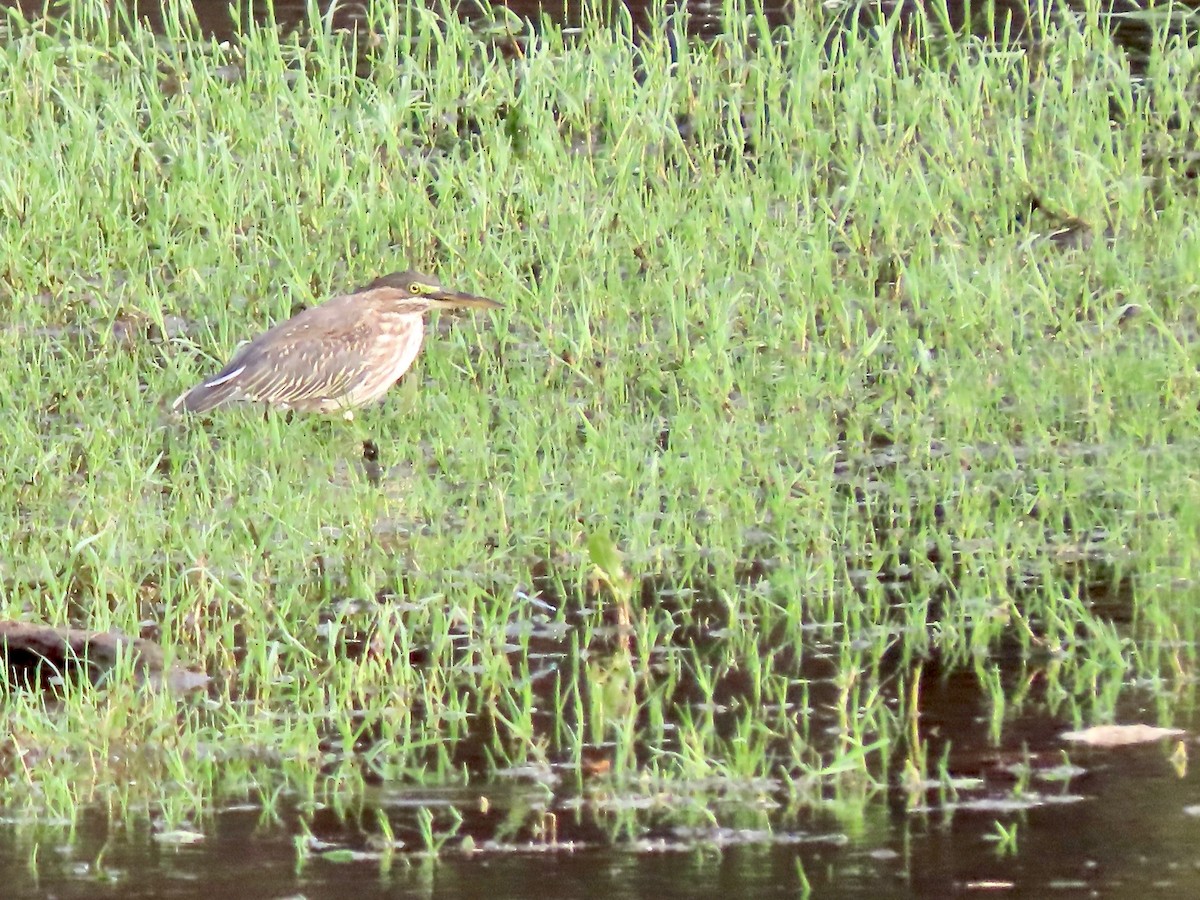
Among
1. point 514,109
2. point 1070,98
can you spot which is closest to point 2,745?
point 514,109

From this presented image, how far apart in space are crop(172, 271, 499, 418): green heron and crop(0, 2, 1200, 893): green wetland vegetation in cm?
11

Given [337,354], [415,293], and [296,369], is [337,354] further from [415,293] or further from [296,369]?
[415,293]

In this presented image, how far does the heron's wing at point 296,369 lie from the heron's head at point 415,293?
0.25m

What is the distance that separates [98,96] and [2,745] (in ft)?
22.4

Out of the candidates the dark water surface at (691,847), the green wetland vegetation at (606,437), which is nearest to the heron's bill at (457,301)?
the green wetland vegetation at (606,437)

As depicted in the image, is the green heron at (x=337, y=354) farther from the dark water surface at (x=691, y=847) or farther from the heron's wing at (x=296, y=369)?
the dark water surface at (x=691, y=847)

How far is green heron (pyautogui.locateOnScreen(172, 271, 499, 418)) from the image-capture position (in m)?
9.45

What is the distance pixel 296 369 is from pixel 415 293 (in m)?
0.62

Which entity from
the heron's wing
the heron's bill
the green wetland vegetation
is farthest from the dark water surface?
the heron's bill

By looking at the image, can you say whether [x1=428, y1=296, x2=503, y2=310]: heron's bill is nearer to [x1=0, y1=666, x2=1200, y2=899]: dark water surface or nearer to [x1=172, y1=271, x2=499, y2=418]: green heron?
[x1=172, y1=271, x2=499, y2=418]: green heron

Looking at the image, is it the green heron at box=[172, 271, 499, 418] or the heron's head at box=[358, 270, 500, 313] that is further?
the heron's head at box=[358, 270, 500, 313]

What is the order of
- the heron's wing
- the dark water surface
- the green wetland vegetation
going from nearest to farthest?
the dark water surface, the green wetland vegetation, the heron's wing

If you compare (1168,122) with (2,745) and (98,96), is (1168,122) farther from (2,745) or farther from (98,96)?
(2,745)

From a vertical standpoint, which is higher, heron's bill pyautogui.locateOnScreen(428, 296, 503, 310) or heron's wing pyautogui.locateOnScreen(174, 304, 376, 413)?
heron's bill pyautogui.locateOnScreen(428, 296, 503, 310)
